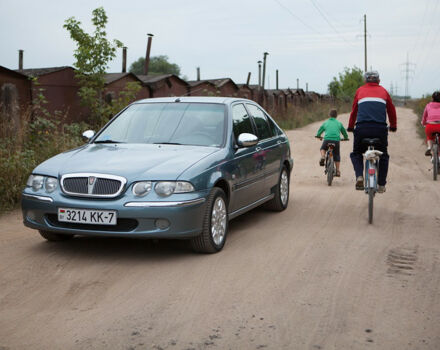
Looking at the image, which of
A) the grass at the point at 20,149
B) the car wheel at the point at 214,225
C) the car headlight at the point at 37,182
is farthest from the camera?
the grass at the point at 20,149

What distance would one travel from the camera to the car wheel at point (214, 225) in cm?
620

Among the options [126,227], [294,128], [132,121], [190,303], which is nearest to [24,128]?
[132,121]

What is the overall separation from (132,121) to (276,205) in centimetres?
250

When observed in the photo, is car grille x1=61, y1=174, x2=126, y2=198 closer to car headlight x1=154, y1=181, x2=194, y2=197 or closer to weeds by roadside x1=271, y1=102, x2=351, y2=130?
car headlight x1=154, y1=181, x2=194, y2=197

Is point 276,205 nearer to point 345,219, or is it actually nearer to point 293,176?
point 345,219

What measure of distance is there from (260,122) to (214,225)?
2.52 metres

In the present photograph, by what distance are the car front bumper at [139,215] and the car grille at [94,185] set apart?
2.5 inches

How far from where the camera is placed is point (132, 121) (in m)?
7.57

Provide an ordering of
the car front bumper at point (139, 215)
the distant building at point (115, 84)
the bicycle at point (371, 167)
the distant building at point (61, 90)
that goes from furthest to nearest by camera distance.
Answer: the distant building at point (115, 84) < the distant building at point (61, 90) < the bicycle at point (371, 167) < the car front bumper at point (139, 215)

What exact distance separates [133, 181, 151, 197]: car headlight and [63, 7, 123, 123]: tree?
1102 cm

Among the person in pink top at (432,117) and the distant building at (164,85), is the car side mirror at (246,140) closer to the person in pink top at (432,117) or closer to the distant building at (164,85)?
the person in pink top at (432,117)

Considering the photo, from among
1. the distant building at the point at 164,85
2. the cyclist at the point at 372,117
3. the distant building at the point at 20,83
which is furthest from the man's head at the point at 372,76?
the distant building at the point at 164,85

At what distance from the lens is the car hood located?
602cm

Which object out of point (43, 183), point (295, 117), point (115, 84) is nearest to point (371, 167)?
point (43, 183)
